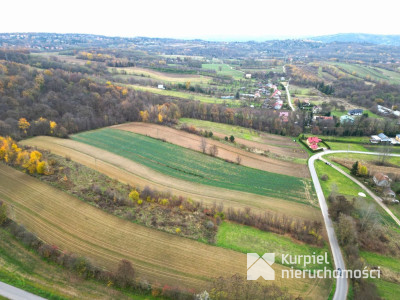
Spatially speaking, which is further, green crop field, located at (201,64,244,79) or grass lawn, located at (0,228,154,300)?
green crop field, located at (201,64,244,79)

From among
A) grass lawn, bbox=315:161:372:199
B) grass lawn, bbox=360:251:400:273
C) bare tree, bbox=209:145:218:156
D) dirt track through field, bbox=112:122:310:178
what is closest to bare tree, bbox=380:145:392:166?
grass lawn, bbox=315:161:372:199

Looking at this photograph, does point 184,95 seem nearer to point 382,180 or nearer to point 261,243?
point 382,180

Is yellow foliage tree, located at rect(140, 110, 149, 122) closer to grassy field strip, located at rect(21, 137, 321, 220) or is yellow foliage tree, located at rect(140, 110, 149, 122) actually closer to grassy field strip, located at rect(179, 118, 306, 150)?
grassy field strip, located at rect(179, 118, 306, 150)

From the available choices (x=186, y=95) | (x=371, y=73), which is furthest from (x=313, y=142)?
(x=371, y=73)

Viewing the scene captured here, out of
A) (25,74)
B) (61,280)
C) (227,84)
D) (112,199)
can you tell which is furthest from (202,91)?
(61,280)

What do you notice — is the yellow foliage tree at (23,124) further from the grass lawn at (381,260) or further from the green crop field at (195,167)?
the grass lawn at (381,260)

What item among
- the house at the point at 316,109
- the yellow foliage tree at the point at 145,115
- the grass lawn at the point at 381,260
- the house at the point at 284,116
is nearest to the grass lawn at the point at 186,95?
the house at the point at 284,116
